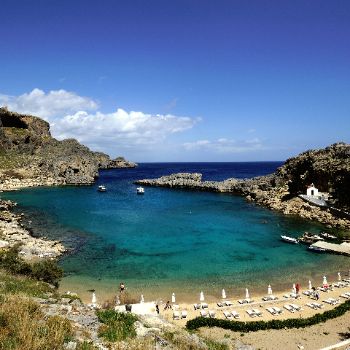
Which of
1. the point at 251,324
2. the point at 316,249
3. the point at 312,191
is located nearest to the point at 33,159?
the point at 312,191

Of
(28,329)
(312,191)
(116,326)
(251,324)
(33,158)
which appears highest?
(33,158)

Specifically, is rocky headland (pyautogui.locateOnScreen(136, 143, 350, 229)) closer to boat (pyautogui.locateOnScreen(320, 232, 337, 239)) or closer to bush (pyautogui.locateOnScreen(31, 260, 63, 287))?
boat (pyautogui.locateOnScreen(320, 232, 337, 239))

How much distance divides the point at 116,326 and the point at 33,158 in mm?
149071

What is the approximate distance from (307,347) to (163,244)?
1150 inches

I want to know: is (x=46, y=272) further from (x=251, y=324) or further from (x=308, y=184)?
(x=308, y=184)

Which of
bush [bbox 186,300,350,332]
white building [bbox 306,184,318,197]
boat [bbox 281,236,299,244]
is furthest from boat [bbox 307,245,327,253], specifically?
white building [bbox 306,184,318,197]

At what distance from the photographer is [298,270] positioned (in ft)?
127

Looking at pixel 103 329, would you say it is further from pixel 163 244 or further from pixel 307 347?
pixel 163 244

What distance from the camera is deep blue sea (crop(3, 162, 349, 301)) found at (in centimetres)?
3469

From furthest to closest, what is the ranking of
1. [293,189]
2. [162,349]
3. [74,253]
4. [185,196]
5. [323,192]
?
[185,196] < [293,189] < [323,192] < [74,253] < [162,349]

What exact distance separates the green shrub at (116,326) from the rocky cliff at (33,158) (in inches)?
4554

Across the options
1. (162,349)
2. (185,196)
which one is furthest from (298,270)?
(185,196)

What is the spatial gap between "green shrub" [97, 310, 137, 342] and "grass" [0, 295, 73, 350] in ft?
4.50

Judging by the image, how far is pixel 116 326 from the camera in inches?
504
